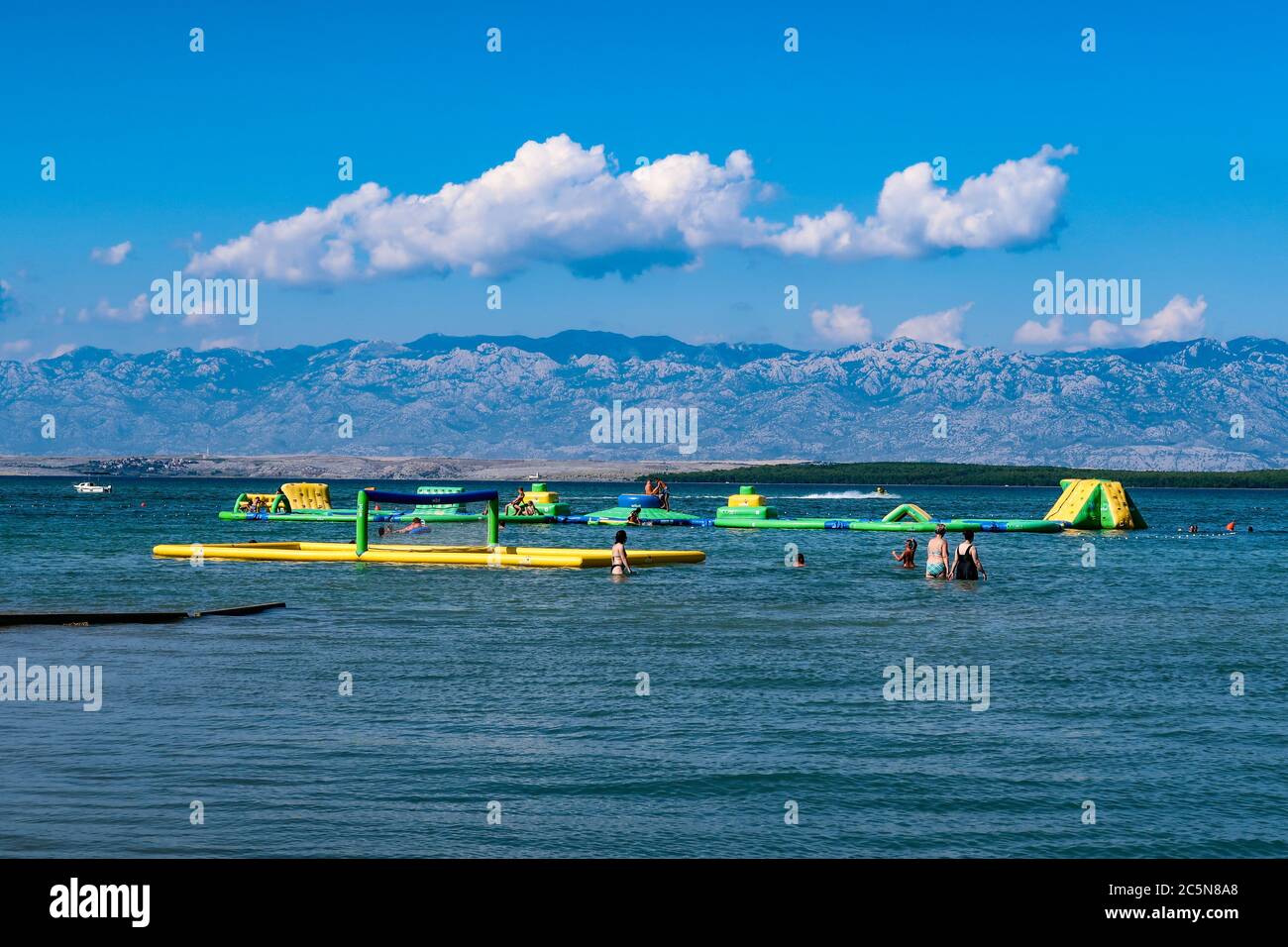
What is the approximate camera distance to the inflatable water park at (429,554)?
4919 cm

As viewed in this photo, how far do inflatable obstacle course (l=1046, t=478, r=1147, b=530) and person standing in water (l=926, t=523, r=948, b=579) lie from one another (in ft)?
157

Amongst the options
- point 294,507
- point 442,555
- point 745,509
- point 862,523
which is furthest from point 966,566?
point 294,507

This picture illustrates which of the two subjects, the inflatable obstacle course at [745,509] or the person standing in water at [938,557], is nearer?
the person standing in water at [938,557]

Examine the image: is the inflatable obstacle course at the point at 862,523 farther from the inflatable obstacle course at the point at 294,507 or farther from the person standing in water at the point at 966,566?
the person standing in water at the point at 966,566

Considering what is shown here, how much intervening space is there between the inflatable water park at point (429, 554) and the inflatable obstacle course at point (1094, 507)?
45043mm

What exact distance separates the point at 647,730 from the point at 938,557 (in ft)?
89.6

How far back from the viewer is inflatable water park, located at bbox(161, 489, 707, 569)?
49188 mm

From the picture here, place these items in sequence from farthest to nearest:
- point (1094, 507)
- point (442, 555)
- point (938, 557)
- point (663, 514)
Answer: point (1094, 507)
point (663, 514)
point (442, 555)
point (938, 557)

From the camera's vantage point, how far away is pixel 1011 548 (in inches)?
2682

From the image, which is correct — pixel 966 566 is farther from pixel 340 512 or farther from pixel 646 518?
pixel 340 512

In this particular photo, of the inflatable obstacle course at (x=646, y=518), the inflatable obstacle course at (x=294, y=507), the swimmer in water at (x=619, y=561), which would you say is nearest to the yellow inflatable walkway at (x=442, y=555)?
the swimmer in water at (x=619, y=561)

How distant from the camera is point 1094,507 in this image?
300 ft
